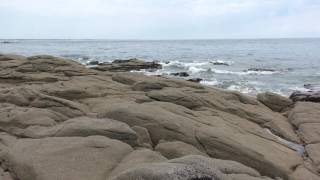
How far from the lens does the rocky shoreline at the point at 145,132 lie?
6.89m

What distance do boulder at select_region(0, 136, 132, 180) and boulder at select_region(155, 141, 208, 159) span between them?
0.87 meters

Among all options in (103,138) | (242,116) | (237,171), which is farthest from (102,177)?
(242,116)

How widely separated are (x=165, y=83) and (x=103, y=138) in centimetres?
646

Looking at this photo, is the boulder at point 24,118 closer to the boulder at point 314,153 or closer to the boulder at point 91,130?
the boulder at point 91,130

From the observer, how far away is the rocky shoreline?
22.6 feet

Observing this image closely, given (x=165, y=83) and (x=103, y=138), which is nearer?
(x=103, y=138)

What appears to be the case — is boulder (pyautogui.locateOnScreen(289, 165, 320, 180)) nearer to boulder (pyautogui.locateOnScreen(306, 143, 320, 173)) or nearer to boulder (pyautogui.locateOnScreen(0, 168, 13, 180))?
boulder (pyautogui.locateOnScreen(306, 143, 320, 173))

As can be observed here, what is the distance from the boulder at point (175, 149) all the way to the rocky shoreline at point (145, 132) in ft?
0.06

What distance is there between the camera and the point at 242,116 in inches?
496

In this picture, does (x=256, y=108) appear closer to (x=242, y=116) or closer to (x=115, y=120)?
(x=242, y=116)

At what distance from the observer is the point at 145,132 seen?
8875 millimetres

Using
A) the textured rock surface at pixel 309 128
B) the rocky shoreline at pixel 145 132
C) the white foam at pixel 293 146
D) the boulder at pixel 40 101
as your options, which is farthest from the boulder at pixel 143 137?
the white foam at pixel 293 146

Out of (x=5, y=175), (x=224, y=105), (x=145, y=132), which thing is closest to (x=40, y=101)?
(x=145, y=132)

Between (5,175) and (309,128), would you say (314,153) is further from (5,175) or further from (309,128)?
(5,175)
